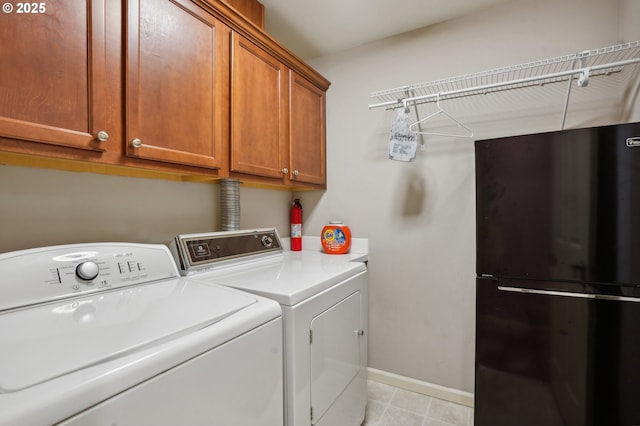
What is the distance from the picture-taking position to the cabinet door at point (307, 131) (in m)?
1.96

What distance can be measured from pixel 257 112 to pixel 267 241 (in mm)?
795

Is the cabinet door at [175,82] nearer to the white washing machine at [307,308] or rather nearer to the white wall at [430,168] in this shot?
the white washing machine at [307,308]

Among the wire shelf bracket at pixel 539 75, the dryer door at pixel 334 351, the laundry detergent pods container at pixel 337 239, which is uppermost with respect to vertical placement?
the wire shelf bracket at pixel 539 75

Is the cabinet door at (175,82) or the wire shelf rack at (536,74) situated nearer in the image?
the cabinet door at (175,82)

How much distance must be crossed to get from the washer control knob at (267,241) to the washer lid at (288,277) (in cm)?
12

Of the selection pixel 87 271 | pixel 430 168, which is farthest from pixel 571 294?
pixel 87 271

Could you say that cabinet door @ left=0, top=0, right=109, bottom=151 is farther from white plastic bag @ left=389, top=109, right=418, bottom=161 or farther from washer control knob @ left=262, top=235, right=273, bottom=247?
white plastic bag @ left=389, top=109, right=418, bottom=161

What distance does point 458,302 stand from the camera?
193 centimetres

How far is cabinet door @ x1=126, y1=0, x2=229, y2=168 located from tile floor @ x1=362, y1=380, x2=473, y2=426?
1.87 meters

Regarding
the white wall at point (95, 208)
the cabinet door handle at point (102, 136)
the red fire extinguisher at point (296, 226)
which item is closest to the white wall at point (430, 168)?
the red fire extinguisher at point (296, 226)

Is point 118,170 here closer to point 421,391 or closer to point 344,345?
point 344,345

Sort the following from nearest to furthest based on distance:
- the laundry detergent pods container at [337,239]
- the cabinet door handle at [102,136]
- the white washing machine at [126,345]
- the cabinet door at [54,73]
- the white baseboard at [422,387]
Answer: the white washing machine at [126,345], the cabinet door at [54,73], the cabinet door handle at [102,136], the white baseboard at [422,387], the laundry detergent pods container at [337,239]

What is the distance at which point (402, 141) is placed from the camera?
5.85 ft

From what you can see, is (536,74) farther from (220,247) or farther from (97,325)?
(97,325)
